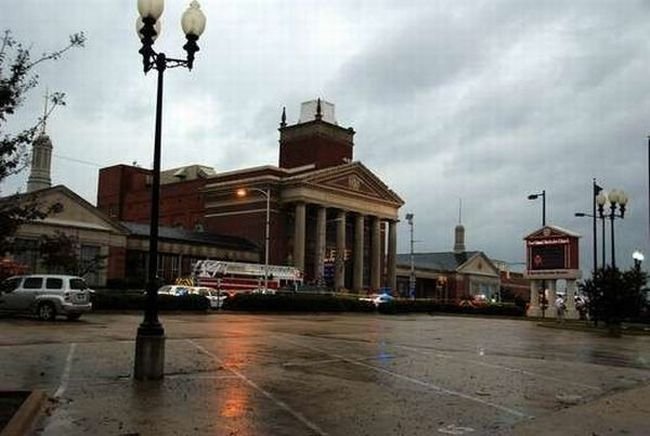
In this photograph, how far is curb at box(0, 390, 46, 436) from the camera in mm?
8484

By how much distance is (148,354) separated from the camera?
1362cm

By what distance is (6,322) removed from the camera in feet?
92.4

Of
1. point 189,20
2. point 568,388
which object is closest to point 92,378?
point 189,20

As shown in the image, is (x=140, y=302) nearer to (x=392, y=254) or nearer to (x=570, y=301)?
(x=570, y=301)

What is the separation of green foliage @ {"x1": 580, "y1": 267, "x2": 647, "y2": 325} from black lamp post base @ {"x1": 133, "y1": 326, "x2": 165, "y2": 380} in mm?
29551

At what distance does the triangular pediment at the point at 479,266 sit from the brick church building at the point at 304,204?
27144 millimetres

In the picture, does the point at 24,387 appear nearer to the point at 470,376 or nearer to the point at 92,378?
the point at 92,378

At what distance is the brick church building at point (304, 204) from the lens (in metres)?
92.1

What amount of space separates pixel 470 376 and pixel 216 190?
83364 millimetres

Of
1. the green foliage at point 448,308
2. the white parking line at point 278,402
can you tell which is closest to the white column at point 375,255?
the green foliage at point 448,308

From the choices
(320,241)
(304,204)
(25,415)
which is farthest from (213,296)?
(25,415)

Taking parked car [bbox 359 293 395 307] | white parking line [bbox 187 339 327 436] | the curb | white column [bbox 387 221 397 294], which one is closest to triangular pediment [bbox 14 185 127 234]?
parked car [bbox 359 293 395 307]

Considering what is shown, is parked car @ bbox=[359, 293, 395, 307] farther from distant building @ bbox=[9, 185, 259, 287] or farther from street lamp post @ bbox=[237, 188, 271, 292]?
distant building @ bbox=[9, 185, 259, 287]

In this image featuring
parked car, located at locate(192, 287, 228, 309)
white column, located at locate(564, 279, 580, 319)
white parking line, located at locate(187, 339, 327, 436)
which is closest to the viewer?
white parking line, located at locate(187, 339, 327, 436)
